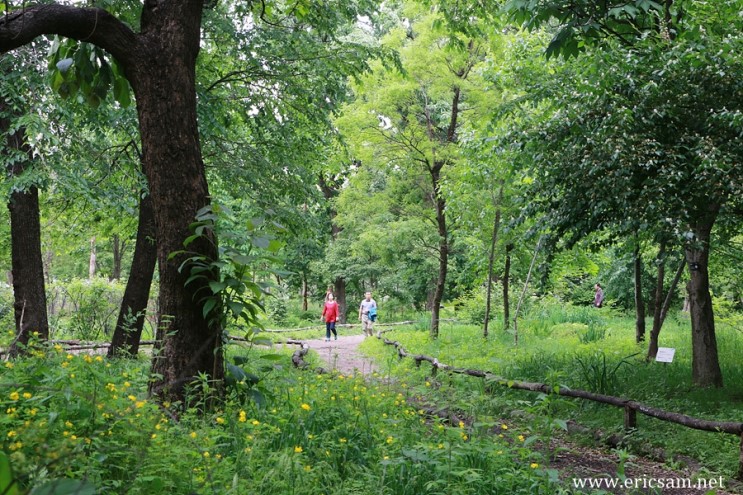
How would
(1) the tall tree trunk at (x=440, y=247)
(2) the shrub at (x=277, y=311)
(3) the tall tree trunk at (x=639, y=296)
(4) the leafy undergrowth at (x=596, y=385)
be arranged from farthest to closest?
(2) the shrub at (x=277, y=311)
(1) the tall tree trunk at (x=440, y=247)
(3) the tall tree trunk at (x=639, y=296)
(4) the leafy undergrowth at (x=596, y=385)

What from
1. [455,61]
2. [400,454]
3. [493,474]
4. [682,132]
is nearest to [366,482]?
[400,454]

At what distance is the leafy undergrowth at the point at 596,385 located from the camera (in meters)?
6.16

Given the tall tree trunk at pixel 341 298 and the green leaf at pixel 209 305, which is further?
the tall tree trunk at pixel 341 298

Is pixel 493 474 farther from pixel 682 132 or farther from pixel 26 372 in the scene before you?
pixel 682 132

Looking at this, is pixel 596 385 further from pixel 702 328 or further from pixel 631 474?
pixel 631 474

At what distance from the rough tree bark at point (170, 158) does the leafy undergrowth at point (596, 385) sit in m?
2.32

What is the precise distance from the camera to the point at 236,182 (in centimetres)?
1041

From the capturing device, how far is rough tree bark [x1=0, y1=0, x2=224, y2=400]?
181 inches

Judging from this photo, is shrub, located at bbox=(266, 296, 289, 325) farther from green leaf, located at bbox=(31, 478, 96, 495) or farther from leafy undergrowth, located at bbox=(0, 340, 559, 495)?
green leaf, located at bbox=(31, 478, 96, 495)

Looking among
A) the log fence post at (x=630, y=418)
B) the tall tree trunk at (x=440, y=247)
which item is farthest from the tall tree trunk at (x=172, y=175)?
the tall tree trunk at (x=440, y=247)

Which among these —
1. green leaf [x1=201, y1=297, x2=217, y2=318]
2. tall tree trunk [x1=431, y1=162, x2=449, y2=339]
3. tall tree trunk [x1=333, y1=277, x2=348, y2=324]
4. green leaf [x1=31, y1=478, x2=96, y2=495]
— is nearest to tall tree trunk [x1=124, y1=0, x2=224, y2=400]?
green leaf [x1=201, y1=297, x2=217, y2=318]
